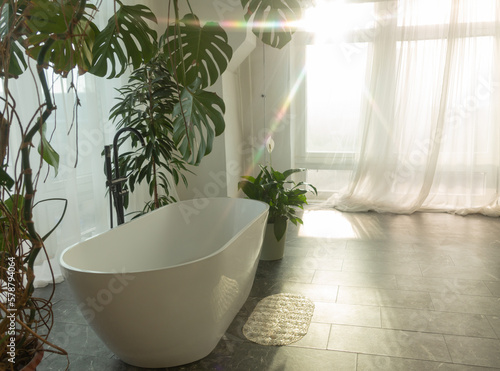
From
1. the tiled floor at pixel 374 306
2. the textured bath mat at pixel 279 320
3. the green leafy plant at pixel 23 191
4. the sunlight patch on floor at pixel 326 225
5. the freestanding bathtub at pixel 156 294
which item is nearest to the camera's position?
the green leafy plant at pixel 23 191

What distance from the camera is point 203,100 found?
210 cm

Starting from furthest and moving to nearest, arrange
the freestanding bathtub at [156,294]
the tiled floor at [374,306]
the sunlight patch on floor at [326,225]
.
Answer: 1. the sunlight patch on floor at [326,225]
2. the tiled floor at [374,306]
3. the freestanding bathtub at [156,294]

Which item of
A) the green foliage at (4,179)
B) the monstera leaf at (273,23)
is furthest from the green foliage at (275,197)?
the green foliage at (4,179)

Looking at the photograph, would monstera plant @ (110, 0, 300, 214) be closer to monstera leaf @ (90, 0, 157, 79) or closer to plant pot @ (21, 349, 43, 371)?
monstera leaf @ (90, 0, 157, 79)

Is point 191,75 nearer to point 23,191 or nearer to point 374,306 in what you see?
point 23,191

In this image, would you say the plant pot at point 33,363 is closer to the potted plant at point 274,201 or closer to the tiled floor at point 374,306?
the tiled floor at point 374,306

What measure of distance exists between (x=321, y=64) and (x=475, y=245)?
251cm

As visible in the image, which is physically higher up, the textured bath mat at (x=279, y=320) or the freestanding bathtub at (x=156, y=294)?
the freestanding bathtub at (x=156, y=294)

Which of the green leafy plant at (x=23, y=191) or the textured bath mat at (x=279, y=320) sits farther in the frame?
the textured bath mat at (x=279, y=320)

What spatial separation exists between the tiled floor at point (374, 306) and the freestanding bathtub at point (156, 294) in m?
0.18

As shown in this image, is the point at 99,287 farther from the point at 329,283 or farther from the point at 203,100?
the point at 329,283

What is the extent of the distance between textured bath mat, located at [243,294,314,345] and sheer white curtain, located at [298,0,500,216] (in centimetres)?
240

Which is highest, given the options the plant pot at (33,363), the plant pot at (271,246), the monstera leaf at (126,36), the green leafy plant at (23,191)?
the monstera leaf at (126,36)

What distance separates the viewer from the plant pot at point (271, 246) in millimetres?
3360
